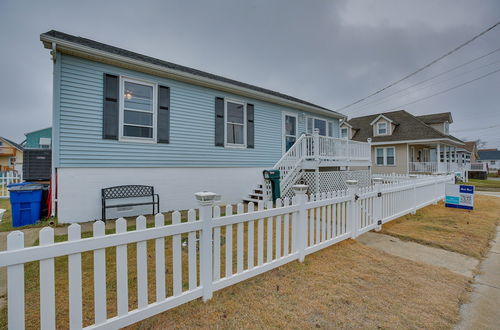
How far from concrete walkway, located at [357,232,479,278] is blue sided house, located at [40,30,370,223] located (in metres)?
3.80

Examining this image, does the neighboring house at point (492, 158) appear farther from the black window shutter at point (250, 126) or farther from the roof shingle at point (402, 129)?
the black window shutter at point (250, 126)

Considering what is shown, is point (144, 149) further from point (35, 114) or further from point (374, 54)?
point (35, 114)

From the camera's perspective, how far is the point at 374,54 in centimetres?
1310

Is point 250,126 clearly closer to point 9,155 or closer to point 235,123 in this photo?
point 235,123

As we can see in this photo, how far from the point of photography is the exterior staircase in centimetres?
793

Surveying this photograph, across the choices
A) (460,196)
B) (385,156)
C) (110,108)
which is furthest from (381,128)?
(110,108)

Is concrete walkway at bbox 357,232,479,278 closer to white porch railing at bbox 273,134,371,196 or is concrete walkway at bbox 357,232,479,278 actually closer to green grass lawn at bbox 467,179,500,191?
white porch railing at bbox 273,134,371,196

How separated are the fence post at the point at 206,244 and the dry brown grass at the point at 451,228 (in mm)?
4133

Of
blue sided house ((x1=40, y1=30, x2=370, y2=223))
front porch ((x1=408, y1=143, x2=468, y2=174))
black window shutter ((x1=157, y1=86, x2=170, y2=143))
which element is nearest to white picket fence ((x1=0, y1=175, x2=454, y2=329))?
blue sided house ((x1=40, y1=30, x2=370, y2=223))

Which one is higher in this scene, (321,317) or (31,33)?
(31,33)

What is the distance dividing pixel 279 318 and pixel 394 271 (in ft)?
6.50

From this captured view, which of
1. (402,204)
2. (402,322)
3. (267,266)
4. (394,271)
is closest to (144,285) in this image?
(267,266)

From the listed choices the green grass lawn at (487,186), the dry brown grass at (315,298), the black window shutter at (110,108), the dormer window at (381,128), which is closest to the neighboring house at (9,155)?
the black window shutter at (110,108)

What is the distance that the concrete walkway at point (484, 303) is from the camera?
2027 mm
